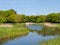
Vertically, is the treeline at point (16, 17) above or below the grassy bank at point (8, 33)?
below

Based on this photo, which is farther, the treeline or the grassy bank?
the treeline

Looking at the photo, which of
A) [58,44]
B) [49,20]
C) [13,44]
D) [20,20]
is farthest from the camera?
[49,20]

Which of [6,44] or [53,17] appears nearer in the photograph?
[6,44]

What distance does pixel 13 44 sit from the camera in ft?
87.3

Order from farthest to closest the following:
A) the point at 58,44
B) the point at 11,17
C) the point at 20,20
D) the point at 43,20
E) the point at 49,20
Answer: the point at 43,20
the point at 49,20
the point at 20,20
the point at 11,17
the point at 58,44

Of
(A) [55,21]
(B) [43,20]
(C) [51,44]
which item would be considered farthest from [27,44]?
(B) [43,20]

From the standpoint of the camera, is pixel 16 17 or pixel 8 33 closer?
pixel 8 33

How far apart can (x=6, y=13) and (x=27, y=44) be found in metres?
70.3

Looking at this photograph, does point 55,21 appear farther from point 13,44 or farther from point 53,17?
point 13,44

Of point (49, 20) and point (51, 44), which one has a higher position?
point (51, 44)

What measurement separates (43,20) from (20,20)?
22403mm

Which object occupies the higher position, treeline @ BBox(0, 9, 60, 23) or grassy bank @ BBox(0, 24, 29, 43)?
grassy bank @ BBox(0, 24, 29, 43)

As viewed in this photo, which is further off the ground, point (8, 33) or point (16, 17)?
point (8, 33)

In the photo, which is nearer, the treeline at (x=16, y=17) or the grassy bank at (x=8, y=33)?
the grassy bank at (x=8, y=33)
